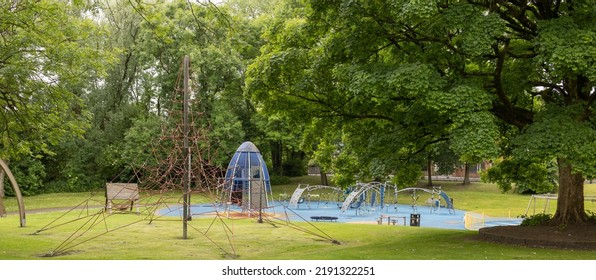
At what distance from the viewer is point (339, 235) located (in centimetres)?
1814

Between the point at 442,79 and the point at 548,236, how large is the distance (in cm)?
553

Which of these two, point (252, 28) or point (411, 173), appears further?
point (252, 28)

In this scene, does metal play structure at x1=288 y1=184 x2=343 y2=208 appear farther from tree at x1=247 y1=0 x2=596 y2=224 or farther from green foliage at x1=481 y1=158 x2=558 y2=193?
green foliage at x1=481 y1=158 x2=558 y2=193

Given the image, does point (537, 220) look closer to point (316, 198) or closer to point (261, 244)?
point (261, 244)

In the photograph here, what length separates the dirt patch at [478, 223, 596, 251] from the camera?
1474 cm

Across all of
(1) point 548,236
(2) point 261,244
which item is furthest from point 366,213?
(2) point 261,244

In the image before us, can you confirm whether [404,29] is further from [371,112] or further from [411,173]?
[411,173]

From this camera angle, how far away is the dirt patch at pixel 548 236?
1474 cm

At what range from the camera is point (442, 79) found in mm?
13508

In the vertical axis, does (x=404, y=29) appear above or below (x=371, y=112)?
above

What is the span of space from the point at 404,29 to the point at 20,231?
12.7 metres

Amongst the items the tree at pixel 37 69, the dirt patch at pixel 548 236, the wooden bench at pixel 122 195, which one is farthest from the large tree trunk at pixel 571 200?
→ the tree at pixel 37 69

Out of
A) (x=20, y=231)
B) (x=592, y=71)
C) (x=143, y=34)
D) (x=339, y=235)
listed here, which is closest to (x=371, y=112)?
(x=339, y=235)

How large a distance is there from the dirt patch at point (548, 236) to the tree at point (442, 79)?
0.58 m
